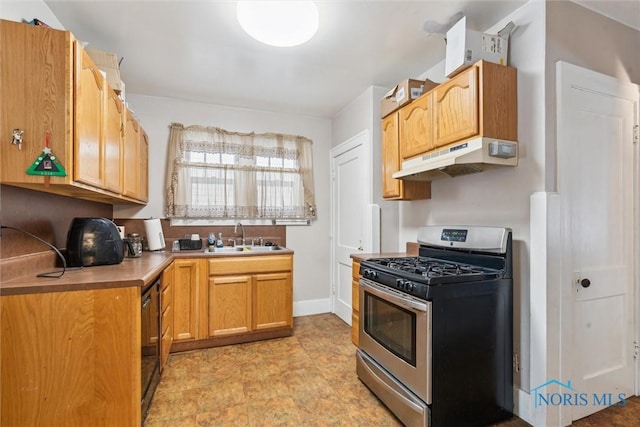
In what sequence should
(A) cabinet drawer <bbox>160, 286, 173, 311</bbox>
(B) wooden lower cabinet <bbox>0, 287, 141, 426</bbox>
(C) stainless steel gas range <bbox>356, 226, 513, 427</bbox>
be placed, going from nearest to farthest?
1. (B) wooden lower cabinet <bbox>0, 287, 141, 426</bbox>
2. (C) stainless steel gas range <bbox>356, 226, 513, 427</bbox>
3. (A) cabinet drawer <bbox>160, 286, 173, 311</bbox>

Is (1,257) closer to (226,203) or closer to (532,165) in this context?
(226,203)

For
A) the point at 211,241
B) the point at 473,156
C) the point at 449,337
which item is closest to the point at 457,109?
the point at 473,156

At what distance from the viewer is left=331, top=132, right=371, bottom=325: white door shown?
331 centimetres

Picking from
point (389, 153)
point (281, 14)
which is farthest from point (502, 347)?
point (281, 14)

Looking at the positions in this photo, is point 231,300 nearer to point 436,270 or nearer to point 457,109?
point 436,270

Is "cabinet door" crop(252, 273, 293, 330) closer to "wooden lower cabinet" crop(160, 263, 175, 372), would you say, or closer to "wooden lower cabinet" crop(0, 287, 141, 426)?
"wooden lower cabinet" crop(160, 263, 175, 372)

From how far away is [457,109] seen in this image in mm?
1940

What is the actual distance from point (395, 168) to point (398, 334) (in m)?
1.39

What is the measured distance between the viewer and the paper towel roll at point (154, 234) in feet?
10.0

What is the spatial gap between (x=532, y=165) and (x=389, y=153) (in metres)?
1.14

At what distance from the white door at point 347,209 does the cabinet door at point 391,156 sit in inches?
16.1

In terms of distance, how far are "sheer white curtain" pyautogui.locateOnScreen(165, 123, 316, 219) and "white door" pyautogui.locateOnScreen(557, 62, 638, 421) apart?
263 centimetres

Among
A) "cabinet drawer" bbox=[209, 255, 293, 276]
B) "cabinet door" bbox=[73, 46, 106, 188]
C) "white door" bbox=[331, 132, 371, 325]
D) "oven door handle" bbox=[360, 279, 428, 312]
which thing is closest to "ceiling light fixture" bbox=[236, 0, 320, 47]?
"cabinet door" bbox=[73, 46, 106, 188]

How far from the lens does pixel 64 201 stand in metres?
2.16
